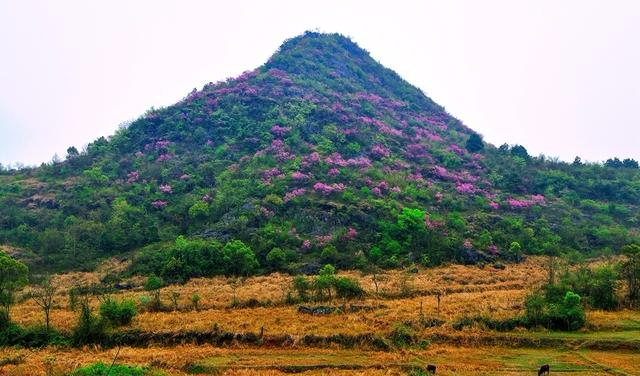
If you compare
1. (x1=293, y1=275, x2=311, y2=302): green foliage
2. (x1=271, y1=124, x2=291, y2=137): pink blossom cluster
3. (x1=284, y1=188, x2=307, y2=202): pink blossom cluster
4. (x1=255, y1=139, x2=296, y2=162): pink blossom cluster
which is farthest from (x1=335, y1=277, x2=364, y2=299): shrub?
(x1=271, y1=124, x2=291, y2=137): pink blossom cluster

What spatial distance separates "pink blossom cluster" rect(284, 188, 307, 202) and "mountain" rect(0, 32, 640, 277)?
0.19 metres

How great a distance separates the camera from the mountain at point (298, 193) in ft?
160

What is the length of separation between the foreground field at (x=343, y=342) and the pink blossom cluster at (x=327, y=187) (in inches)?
991

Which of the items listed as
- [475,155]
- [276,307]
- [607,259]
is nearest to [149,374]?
[276,307]

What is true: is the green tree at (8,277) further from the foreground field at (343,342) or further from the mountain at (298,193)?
the mountain at (298,193)

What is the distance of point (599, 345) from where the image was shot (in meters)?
23.6

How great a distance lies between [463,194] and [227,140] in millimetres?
37815

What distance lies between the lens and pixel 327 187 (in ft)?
194

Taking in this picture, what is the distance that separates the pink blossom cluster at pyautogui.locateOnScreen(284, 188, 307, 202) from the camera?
2231 inches

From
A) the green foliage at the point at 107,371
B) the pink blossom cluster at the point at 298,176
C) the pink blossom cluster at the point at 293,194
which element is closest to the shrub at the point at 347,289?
the green foliage at the point at 107,371

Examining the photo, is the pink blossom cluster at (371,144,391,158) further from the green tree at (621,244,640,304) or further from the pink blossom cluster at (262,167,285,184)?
the green tree at (621,244,640,304)

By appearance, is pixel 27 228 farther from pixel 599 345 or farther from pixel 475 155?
pixel 475 155

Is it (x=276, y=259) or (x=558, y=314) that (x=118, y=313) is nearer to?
(x=276, y=259)

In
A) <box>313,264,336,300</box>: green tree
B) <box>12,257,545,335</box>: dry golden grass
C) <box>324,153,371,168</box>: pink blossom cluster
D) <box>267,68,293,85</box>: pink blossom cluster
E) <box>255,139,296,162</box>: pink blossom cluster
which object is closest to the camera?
<box>12,257,545,335</box>: dry golden grass
